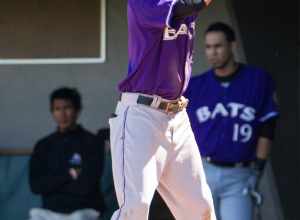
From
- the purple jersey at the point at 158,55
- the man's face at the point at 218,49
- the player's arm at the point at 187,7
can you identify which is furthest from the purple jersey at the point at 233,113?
the player's arm at the point at 187,7

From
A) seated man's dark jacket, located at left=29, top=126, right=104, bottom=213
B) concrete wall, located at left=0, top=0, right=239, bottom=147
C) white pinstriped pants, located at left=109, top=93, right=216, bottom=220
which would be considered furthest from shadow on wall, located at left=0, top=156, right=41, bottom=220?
white pinstriped pants, located at left=109, top=93, right=216, bottom=220

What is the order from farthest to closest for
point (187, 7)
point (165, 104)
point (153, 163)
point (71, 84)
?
point (71, 84) < point (165, 104) < point (153, 163) < point (187, 7)

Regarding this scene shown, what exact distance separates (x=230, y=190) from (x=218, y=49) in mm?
932

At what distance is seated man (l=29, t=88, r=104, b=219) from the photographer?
21.2ft

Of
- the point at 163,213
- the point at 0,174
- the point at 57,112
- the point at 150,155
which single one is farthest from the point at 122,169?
the point at 0,174

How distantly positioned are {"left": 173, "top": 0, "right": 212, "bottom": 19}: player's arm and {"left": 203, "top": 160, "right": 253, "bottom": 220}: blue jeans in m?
2.03

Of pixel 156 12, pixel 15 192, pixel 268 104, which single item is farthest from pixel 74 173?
pixel 156 12

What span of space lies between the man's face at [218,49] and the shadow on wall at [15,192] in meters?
1.77

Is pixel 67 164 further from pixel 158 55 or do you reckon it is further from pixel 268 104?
pixel 158 55

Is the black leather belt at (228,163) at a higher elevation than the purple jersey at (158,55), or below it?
below

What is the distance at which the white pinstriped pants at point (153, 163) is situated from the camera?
14.0 feet

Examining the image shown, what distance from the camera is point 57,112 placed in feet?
22.1

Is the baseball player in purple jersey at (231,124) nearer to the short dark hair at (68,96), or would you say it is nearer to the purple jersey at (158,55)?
the short dark hair at (68,96)

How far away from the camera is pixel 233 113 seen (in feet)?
19.9
